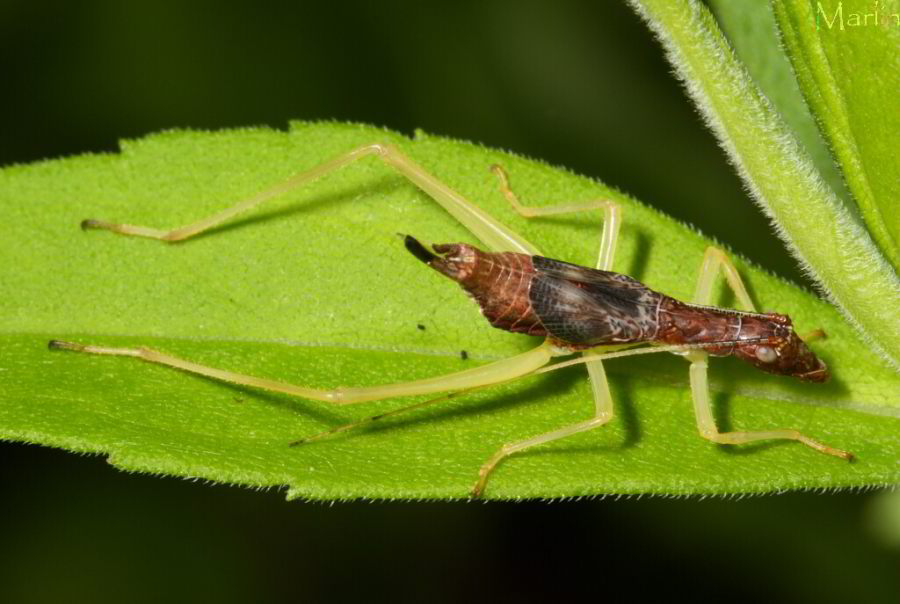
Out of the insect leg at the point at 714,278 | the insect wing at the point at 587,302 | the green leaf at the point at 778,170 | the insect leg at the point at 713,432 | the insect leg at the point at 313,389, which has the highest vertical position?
the green leaf at the point at 778,170

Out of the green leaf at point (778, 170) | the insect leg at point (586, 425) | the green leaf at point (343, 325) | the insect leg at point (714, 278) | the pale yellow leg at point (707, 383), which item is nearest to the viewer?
the green leaf at point (778, 170)

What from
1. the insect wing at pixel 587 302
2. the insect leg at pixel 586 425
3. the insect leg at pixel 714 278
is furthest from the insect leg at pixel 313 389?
the insect leg at pixel 714 278

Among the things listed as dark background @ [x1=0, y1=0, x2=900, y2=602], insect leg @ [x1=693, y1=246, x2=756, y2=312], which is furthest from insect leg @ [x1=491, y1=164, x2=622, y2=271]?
dark background @ [x1=0, y1=0, x2=900, y2=602]

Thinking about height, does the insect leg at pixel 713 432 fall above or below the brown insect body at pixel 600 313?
below

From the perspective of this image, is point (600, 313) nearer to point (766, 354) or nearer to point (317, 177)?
point (766, 354)

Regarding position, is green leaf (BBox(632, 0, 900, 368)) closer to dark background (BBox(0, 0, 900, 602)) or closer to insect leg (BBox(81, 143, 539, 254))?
insect leg (BBox(81, 143, 539, 254))

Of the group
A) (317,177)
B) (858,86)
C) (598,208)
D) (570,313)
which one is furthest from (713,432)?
(317,177)

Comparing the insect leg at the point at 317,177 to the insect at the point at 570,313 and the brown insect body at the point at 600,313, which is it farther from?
the brown insect body at the point at 600,313
